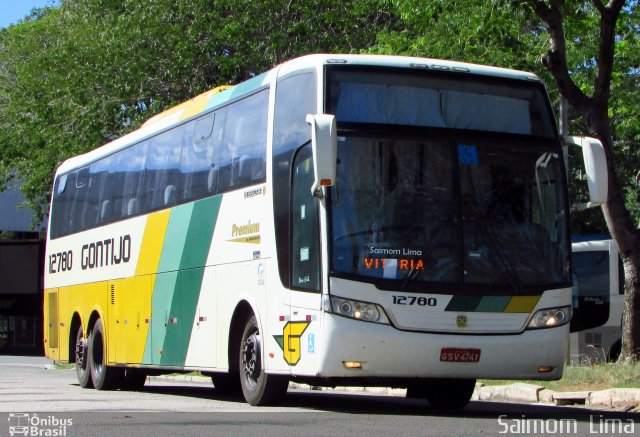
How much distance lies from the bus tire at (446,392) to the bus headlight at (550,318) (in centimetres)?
177

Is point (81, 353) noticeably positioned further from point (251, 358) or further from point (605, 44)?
point (605, 44)

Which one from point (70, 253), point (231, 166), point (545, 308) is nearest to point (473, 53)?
point (70, 253)

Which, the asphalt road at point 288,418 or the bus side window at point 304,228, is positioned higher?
the bus side window at point 304,228

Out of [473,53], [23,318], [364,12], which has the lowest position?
[23,318]

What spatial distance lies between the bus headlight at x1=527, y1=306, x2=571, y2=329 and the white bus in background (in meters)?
13.1

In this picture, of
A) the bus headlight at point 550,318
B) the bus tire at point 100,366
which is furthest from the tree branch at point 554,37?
the bus tire at point 100,366

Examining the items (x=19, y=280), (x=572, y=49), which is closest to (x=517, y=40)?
(x=572, y=49)

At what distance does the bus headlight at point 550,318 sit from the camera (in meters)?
11.7

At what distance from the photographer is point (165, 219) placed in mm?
15727

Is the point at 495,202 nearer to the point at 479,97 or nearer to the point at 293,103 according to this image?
the point at 479,97

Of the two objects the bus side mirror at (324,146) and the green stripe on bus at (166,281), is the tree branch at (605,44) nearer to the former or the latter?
the green stripe on bus at (166,281)

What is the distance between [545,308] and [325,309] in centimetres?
226

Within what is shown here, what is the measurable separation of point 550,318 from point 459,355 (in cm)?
108

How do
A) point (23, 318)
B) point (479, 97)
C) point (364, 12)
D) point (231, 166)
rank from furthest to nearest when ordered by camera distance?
point (23, 318) → point (364, 12) → point (231, 166) → point (479, 97)
